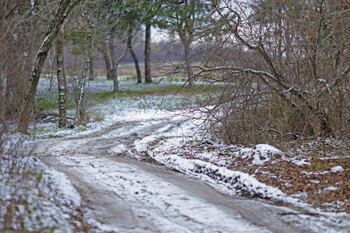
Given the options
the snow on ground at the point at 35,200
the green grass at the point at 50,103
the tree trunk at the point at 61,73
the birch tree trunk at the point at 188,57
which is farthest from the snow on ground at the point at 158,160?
the green grass at the point at 50,103

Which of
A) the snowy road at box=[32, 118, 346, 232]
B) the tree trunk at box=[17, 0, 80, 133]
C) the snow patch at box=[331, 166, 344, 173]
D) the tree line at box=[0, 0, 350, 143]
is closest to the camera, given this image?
the snowy road at box=[32, 118, 346, 232]

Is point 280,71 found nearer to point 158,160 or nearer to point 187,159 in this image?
point 187,159

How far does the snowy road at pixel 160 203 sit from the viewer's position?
245 inches

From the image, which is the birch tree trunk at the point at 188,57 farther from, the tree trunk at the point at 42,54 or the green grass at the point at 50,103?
the green grass at the point at 50,103

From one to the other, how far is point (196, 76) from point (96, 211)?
20.5ft

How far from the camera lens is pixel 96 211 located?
6.82 meters

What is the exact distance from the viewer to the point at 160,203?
24.3 ft

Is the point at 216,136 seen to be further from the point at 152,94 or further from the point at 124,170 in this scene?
the point at 152,94

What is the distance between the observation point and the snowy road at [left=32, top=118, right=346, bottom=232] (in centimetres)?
623

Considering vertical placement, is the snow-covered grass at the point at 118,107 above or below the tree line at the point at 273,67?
below

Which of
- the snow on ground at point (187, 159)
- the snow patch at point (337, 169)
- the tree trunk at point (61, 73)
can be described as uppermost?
the tree trunk at point (61, 73)

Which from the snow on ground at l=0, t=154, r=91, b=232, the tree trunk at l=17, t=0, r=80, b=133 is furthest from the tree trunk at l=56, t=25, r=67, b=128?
the snow on ground at l=0, t=154, r=91, b=232

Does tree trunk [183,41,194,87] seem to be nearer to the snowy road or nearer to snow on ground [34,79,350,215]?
snow on ground [34,79,350,215]

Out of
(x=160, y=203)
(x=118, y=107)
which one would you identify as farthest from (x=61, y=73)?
(x=160, y=203)
